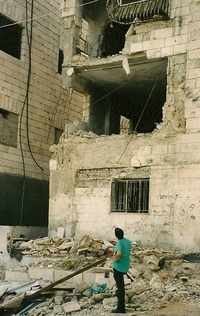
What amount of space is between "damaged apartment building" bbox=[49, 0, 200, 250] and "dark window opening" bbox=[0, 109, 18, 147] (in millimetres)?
2063

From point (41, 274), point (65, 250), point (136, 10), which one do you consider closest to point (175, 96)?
point (136, 10)

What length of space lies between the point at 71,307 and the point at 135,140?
19.5 ft

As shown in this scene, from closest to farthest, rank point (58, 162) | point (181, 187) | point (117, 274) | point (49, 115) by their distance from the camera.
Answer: point (117, 274) < point (181, 187) < point (58, 162) < point (49, 115)

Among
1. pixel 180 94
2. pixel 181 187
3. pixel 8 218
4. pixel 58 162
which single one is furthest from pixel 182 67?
pixel 8 218

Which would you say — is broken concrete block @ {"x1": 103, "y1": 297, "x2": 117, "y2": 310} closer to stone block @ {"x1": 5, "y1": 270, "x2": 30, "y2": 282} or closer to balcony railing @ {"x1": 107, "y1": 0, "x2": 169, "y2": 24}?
stone block @ {"x1": 5, "y1": 270, "x2": 30, "y2": 282}

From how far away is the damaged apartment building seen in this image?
14180 millimetres

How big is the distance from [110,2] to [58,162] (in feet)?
17.4

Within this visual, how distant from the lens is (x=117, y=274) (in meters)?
9.88

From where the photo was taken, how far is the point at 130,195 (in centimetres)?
1520

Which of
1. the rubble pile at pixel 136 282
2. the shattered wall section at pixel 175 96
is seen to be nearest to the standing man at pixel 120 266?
the rubble pile at pixel 136 282

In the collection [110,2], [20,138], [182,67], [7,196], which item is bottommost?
[7,196]

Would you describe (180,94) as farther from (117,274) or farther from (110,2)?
(117,274)

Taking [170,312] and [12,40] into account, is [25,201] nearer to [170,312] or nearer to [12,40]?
[12,40]

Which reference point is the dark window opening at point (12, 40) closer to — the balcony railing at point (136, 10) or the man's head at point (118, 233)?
the balcony railing at point (136, 10)
